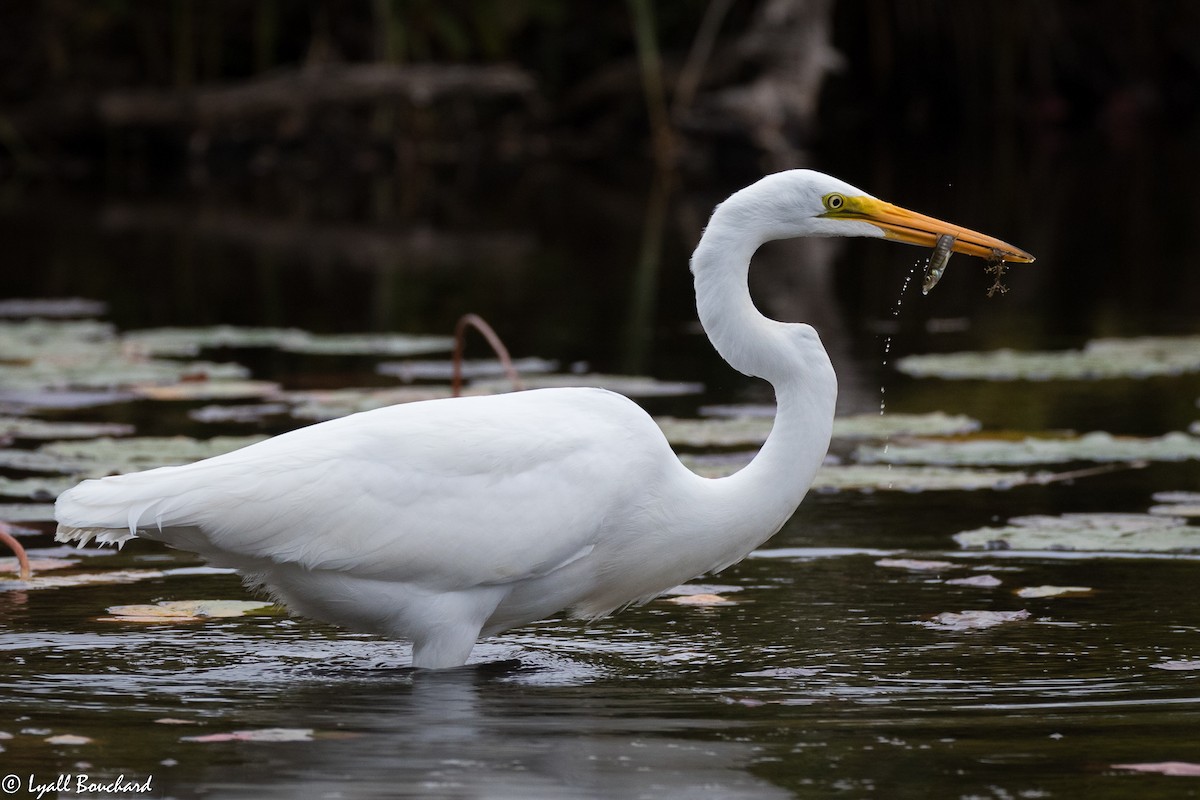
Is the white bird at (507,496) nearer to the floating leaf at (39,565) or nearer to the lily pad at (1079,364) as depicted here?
the floating leaf at (39,565)

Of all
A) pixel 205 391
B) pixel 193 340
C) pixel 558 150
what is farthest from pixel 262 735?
pixel 558 150

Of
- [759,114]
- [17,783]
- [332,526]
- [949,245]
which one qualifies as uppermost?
[759,114]

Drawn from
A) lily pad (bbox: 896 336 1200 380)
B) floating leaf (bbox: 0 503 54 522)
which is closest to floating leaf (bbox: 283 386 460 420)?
floating leaf (bbox: 0 503 54 522)

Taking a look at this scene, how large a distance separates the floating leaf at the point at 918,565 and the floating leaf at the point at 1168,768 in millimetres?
2155

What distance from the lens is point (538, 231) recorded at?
67.5ft

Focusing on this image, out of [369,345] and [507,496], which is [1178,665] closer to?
[507,496]

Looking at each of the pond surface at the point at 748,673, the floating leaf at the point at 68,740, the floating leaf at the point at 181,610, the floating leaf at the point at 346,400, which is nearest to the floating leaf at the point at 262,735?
the pond surface at the point at 748,673

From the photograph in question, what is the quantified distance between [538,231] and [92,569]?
14.3 m

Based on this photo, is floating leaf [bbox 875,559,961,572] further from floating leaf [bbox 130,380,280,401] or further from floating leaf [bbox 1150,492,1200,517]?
floating leaf [bbox 130,380,280,401]

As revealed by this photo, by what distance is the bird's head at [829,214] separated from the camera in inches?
213

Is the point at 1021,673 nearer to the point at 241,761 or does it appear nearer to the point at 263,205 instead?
the point at 241,761

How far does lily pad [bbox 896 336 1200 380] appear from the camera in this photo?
390 inches

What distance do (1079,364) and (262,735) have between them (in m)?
6.41

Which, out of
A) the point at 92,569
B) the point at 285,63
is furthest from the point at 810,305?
the point at 285,63
